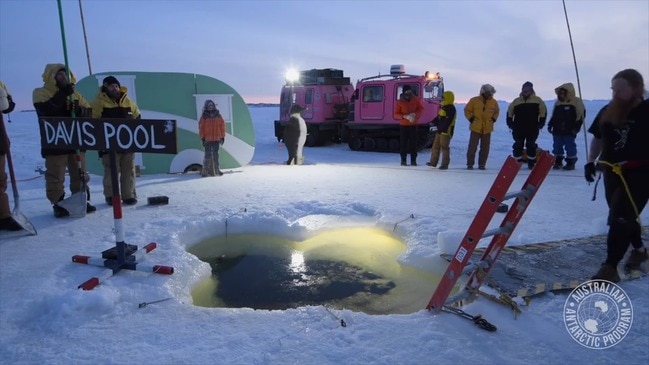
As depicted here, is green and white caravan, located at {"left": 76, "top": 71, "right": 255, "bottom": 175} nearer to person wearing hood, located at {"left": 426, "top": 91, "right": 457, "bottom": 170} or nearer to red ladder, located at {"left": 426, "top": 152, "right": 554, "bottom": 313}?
person wearing hood, located at {"left": 426, "top": 91, "right": 457, "bottom": 170}

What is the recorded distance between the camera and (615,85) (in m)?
2.93

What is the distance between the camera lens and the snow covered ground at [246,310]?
7.00 feet

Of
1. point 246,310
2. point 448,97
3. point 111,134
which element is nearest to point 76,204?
point 111,134

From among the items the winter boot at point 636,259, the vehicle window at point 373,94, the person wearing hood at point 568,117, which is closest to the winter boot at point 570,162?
the person wearing hood at point 568,117

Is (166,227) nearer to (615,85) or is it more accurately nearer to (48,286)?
(48,286)

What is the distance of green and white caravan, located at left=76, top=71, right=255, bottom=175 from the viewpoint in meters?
8.19

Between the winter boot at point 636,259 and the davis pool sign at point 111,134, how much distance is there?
3389mm

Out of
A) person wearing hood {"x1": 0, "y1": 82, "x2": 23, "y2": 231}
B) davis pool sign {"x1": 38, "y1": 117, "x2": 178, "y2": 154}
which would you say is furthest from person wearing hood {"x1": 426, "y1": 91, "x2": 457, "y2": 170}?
person wearing hood {"x1": 0, "y1": 82, "x2": 23, "y2": 231}

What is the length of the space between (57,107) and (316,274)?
342 centimetres

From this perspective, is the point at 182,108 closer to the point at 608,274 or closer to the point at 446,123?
the point at 446,123

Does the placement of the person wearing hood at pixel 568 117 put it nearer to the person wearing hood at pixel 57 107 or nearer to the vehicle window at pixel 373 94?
the vehicle window at pixel 373 94

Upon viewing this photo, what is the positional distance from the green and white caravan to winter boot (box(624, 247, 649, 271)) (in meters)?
7.21

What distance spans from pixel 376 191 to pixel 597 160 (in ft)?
10.8

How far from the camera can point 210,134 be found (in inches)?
316
